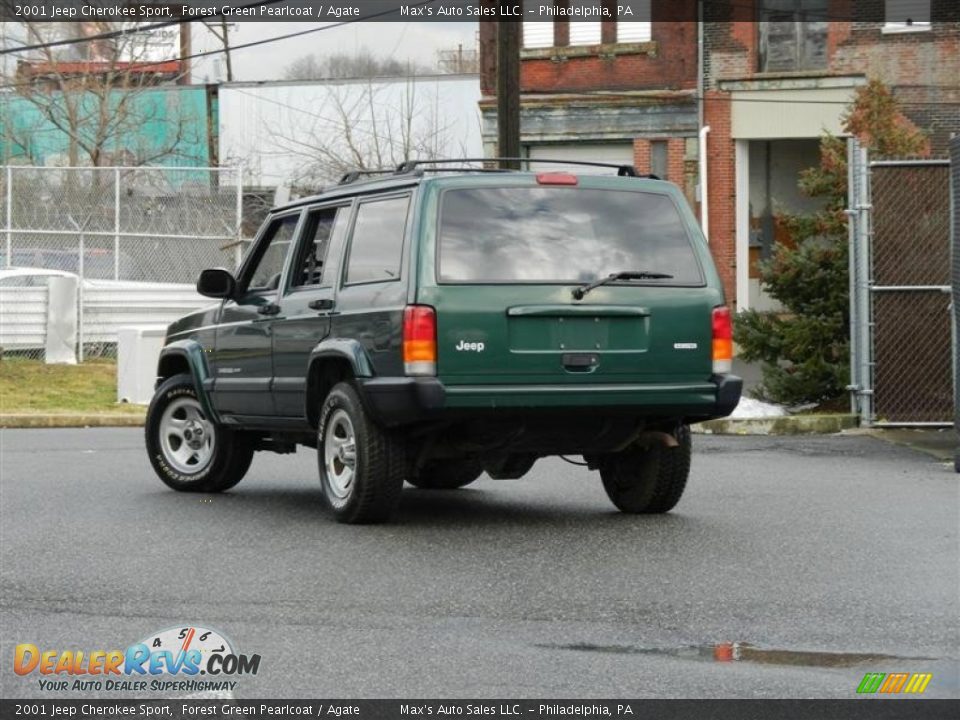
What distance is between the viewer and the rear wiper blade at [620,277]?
9.91 meters

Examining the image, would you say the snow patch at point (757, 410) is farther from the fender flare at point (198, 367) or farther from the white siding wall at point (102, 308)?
the white siding wall at point (102, 308)

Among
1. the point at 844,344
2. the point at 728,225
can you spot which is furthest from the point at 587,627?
the point at 728,225

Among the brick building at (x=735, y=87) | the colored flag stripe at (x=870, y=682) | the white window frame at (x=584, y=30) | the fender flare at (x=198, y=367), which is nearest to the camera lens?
the colored flag stripe at (x=870, y=682)

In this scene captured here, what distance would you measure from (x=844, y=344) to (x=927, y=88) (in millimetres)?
15816

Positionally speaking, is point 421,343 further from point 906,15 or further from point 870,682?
point 906,15

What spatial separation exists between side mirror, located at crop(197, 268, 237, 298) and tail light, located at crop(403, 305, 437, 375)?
2520mm

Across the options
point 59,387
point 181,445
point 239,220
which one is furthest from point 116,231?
point 181,445

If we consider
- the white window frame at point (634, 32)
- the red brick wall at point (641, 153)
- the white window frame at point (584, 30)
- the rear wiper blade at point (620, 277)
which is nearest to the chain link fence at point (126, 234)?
the red brick wall at point (641, 153)

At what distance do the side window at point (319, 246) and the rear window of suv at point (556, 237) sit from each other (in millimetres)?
1169

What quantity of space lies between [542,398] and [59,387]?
15953mm

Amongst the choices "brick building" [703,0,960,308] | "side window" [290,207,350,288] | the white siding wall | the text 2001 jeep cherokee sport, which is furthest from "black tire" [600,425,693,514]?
"brick building" [703,0,960,308]

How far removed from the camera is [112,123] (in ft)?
156

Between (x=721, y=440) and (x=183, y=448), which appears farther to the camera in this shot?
(x=721, y=440)

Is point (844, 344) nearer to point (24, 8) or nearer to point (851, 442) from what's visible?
point (851, 442)
